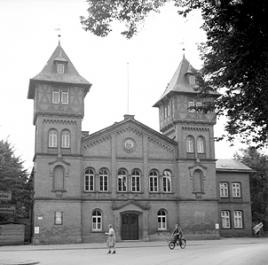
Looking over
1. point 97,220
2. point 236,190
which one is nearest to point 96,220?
point 97,220

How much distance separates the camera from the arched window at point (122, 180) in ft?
142

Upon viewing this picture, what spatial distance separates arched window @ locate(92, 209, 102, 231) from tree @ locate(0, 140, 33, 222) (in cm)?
950

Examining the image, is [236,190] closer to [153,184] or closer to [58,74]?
[153,184]

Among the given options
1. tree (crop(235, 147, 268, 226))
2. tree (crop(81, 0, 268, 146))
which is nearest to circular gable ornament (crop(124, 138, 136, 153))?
tree (crop(235, 147, 268, 226))

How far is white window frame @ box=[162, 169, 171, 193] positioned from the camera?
1754 inches

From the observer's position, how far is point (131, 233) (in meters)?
42.5

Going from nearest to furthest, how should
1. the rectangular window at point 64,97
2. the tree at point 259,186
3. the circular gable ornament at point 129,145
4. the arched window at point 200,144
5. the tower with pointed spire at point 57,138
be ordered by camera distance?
the tower with pointed spire at point 57,138, the rectangular window at point 64,97, the circular gable ornament at point 129,145, the arched window at point 200,144, the tree at point 259,186

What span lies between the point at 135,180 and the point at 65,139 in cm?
732

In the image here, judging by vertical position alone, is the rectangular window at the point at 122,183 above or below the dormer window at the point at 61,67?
below

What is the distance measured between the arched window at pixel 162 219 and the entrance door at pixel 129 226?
2.12 metres

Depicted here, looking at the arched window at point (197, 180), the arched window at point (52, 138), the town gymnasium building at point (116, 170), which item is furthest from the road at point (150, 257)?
the arched window at point (197, 180)

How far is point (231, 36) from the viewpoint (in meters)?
13.6

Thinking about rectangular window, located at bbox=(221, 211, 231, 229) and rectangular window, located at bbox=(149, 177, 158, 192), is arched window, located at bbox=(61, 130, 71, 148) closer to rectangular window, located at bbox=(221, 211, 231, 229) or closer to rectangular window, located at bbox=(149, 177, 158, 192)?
rectangular window, located at bbox=(149, 177, 158, 192)

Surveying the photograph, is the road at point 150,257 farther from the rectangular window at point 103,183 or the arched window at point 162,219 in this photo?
the arched window at point 162,219
